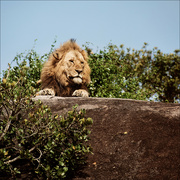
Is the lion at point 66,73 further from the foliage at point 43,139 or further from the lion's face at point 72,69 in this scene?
the foliage at point 43,139

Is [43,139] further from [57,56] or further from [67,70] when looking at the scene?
[57,56]

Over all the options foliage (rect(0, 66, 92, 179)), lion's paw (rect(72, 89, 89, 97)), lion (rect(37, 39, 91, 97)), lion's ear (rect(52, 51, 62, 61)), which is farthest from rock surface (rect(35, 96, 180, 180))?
lion's ear (rect(52, 51, 62, 61))

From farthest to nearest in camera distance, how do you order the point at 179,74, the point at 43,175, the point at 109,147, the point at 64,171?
the point at 179,74 < the point at 109,147 < the point at 43,175 < the point at 64,171

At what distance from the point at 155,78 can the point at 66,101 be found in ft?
50.9

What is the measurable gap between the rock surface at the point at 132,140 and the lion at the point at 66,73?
138 cm

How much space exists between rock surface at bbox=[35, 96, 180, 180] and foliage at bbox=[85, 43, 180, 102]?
5.52m

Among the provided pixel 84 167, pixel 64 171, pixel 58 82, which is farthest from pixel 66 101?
pixel 64 171

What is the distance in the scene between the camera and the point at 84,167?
4539mm

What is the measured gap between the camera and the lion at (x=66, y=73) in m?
8.17

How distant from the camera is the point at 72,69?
8164 mm

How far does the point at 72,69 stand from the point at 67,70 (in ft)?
0.51

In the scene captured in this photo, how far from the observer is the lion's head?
26.9 ft

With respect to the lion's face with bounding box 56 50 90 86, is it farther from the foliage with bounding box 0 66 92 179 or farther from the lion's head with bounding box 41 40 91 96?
the foliage with bounding box 0 66 92 179

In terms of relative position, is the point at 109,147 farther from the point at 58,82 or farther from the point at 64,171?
the point at 58,82
